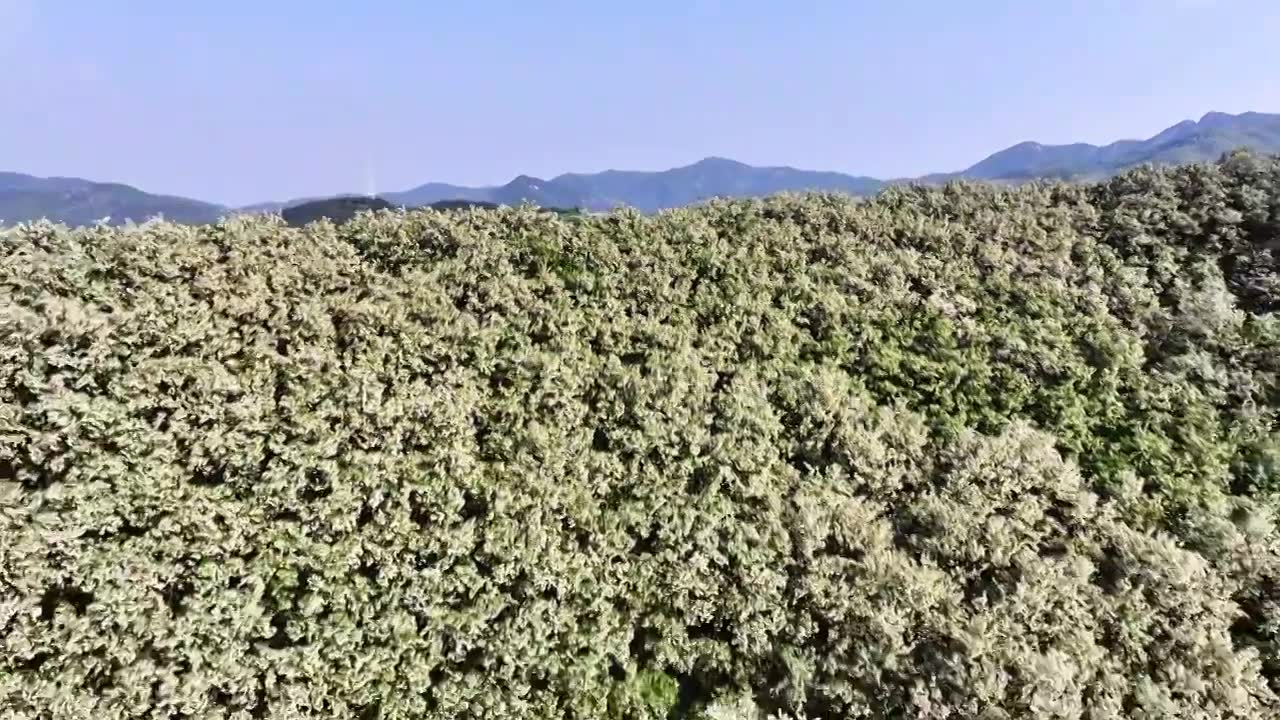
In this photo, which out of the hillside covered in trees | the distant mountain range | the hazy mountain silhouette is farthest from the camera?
the distant mountain range

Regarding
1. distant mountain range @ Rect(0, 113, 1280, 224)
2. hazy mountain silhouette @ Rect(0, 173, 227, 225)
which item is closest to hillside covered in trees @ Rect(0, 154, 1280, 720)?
hazy mountain silhouette @ Rect(0, 173, 227, 225)

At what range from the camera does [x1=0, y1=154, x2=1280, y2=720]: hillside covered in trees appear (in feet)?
12.1

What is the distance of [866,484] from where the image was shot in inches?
184

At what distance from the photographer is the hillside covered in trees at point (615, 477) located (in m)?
3.70

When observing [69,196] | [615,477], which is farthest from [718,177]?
[615,477]

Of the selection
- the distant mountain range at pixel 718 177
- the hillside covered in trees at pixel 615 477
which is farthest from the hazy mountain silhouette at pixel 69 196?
the hillside covered in trees at pixel 615 477

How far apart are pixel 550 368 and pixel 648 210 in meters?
1.57

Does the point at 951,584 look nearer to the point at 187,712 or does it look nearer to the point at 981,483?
the point at 981,483

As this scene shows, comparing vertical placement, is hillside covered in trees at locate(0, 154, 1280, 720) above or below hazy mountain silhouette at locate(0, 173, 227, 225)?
A: below

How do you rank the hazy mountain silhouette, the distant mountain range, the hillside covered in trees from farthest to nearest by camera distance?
the distant mountain range, the hazy mountain silhouette, the hillside covered in trees

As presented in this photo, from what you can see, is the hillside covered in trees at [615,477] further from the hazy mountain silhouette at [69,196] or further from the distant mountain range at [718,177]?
the distant mountain range at [718,177]

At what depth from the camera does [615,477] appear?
14.4ft

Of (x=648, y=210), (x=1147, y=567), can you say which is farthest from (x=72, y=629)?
(x=1147, y=567)

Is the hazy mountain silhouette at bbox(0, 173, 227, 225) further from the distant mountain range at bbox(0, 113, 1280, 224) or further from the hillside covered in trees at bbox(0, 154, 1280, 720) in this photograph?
the hillside covered in trees at bbox(0, 154, 1280, 720)
